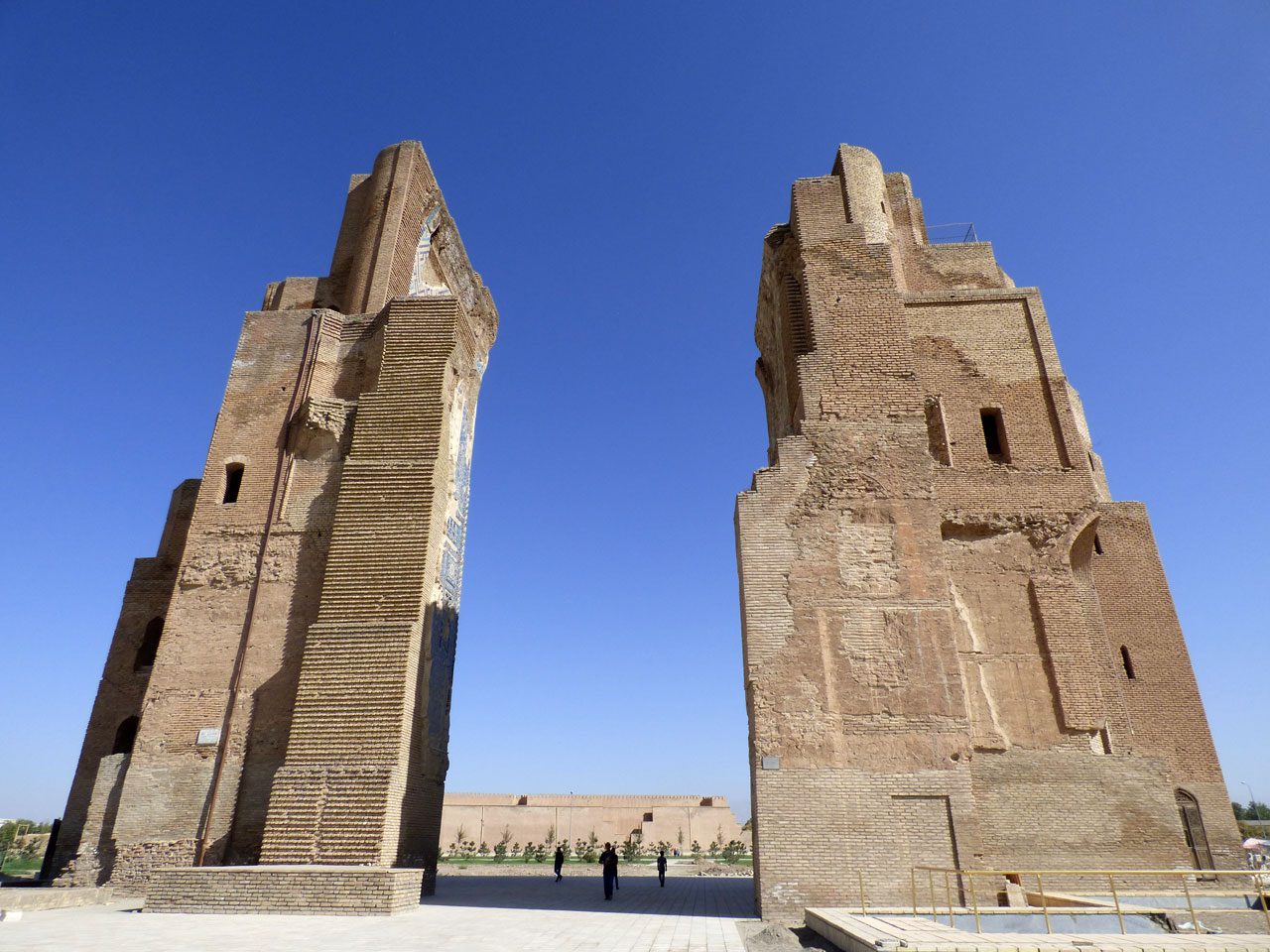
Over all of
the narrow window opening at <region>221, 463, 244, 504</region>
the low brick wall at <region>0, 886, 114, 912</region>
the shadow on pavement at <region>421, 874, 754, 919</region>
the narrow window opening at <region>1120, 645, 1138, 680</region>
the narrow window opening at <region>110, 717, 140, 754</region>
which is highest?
the narrow window opening at <region>221, 463, 244, 504</region>

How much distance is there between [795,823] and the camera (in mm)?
8836

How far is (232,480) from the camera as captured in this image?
13.2 meters

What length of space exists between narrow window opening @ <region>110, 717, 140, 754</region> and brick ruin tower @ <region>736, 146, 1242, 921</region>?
10832 mm

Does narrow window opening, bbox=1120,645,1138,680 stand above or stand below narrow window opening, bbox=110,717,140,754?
above

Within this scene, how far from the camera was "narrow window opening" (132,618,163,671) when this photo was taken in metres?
13.7

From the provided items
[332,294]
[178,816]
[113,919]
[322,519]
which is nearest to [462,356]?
[332,294]

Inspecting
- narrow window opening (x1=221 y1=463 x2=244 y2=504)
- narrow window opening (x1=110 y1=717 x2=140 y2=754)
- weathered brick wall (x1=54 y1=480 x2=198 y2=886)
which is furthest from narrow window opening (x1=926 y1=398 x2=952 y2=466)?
narrow window opening (x1=110 y1=717 x2=140 y2=754)

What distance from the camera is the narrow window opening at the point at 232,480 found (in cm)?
1309

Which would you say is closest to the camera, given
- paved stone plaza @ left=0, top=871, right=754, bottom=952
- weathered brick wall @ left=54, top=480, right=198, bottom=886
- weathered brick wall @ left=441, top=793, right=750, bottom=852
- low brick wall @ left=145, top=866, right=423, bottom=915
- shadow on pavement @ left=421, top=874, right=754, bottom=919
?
paved stone plaza @ left=0, top=871, right=754, bottom=952

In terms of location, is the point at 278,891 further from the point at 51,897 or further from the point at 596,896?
the point at 596,896

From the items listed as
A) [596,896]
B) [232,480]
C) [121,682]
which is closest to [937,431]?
[596,896]

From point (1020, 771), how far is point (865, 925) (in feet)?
12.8

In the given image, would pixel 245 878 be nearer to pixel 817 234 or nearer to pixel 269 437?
pixel 269 437

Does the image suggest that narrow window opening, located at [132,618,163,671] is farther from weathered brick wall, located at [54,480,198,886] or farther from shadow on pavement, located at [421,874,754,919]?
shadow on pavement, located at [421,874,754,919]
